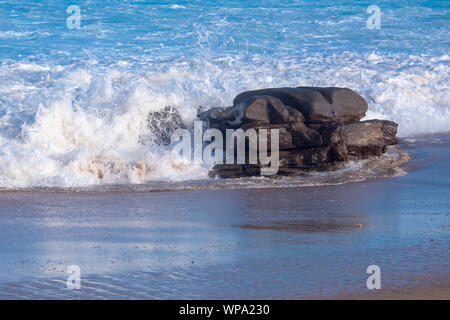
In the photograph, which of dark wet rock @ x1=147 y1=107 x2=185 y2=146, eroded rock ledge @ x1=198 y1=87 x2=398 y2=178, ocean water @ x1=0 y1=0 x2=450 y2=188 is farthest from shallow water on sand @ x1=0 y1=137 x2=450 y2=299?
dark wet rock @ x1=147 y1=107 x2=185 y2=146

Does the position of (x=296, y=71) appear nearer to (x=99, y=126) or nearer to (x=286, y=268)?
(x=99, y=126)

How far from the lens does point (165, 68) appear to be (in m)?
13.2

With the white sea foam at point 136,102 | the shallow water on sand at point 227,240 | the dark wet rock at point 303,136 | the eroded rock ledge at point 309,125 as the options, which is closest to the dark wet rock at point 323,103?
the eroded rock ledge at point 309,125

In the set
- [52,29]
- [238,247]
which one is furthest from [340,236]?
[52,29]

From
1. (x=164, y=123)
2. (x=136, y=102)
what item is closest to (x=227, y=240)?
(x=164, y=123)

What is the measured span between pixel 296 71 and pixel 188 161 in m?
5.36

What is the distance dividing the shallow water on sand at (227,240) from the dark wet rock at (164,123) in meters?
2.08

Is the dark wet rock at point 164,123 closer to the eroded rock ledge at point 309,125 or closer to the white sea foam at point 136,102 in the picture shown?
the white sea foam at point 136,102

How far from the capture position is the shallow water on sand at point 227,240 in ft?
14.0

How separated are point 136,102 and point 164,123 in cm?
52

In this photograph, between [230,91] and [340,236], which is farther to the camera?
[230,91]

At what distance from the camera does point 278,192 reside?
290 inches

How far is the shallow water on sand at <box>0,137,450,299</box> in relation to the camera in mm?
4270

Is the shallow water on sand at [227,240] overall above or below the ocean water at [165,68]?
below
